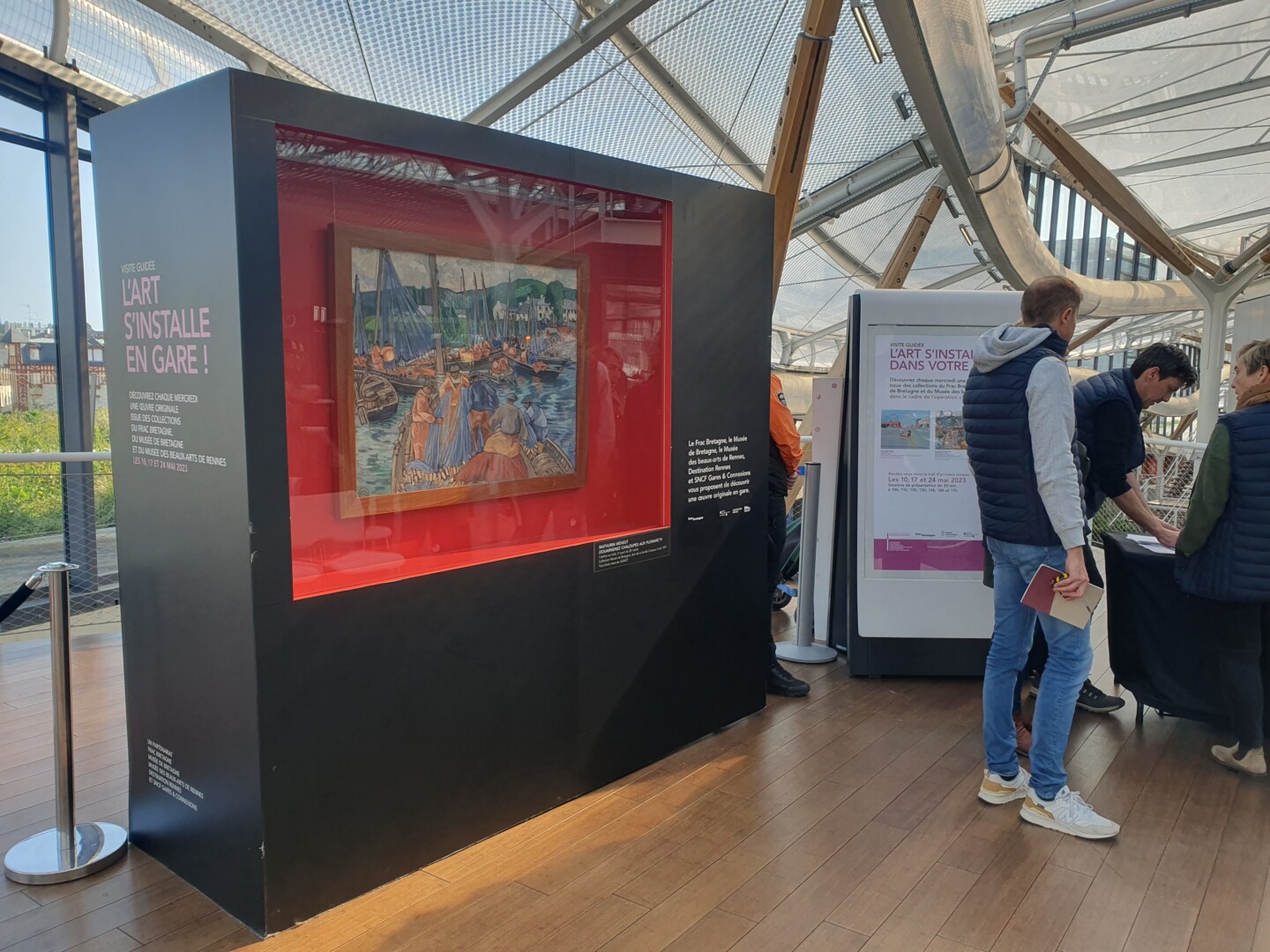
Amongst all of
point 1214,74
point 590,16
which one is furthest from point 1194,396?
point 590,16

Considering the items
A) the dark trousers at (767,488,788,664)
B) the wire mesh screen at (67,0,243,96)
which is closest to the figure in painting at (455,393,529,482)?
the dark trousers at (767,488,788,664)

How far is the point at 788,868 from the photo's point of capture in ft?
8.83

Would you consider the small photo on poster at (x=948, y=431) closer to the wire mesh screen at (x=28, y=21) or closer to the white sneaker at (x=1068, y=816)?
the white sneaker at (x=1068, y=816)

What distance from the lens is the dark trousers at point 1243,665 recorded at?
3.35 metres

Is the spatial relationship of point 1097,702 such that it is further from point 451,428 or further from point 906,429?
point 451,428

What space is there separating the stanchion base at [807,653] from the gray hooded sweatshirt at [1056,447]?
218cm

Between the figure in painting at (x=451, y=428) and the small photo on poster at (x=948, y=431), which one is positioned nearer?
the figure in painting at (x=451, y=428)

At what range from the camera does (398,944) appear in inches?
89.3

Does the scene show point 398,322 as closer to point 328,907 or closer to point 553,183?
point 553,183

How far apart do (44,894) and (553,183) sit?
104 inches

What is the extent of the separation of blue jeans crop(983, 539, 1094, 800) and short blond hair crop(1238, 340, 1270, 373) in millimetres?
1179

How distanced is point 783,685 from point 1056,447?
196 cm

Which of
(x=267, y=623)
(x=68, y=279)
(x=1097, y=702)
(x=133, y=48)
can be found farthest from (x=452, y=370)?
(x=133, y=48)

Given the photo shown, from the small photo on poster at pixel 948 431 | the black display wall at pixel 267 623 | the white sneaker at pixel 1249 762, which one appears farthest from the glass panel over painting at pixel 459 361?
the white sneaker at pixel 1249 762
